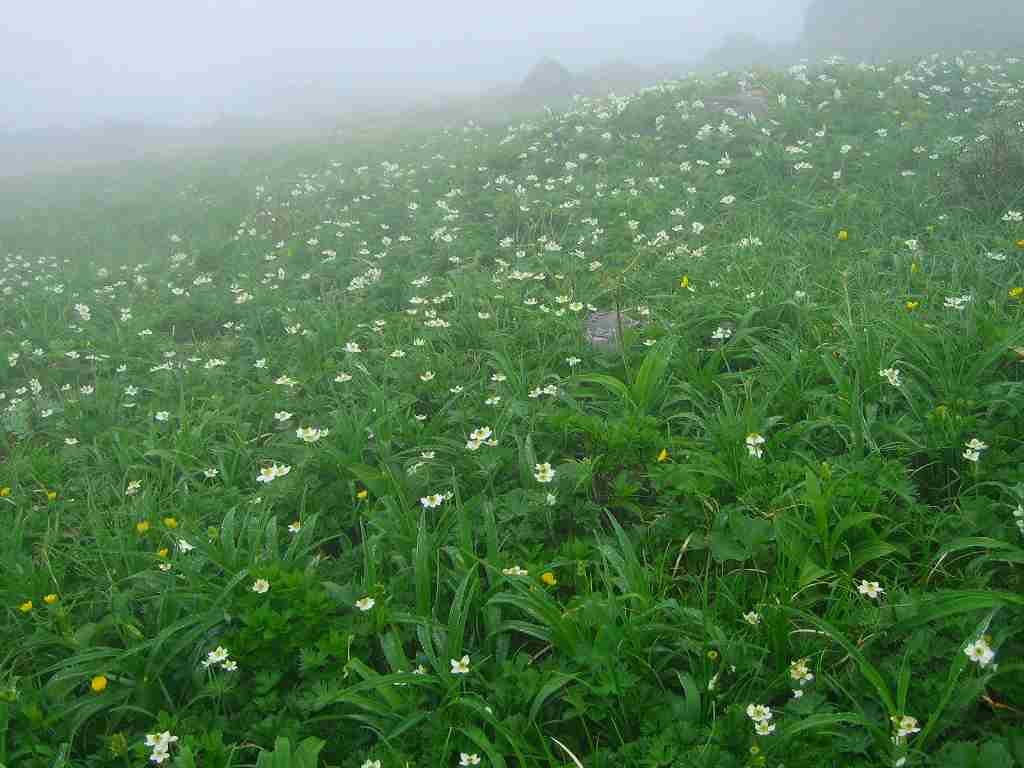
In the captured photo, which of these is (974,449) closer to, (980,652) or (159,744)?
(980,652)

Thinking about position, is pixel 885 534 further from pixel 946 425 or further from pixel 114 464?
pixel 114 464

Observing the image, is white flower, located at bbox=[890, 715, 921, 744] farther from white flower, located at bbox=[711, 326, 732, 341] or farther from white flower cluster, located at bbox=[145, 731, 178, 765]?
white flower, located at bbox=[711, 326, 732, 341]

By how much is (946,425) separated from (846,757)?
1.56 m

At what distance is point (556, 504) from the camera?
302cm

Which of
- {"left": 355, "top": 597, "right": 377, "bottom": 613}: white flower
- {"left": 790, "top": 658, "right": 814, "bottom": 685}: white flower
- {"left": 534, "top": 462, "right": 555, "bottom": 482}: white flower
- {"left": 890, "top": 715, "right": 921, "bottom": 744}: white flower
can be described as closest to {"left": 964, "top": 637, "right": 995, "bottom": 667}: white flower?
{"left": 890, "top": 715, "right": 921, "bottom": 744}: white flower

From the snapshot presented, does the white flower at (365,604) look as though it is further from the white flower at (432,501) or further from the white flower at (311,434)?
the white flower at (311,434)

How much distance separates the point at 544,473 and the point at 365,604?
0.95 meters

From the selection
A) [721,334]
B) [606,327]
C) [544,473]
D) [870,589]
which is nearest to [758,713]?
[870,589]

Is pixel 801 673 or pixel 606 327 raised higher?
pixel 606 327

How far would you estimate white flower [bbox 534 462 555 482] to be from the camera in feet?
10.1

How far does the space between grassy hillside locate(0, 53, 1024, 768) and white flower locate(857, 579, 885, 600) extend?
0.01 m

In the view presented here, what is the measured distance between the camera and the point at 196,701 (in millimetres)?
2449

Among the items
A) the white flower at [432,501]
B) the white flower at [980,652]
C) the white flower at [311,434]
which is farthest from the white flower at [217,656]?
the white flower at [980,652]

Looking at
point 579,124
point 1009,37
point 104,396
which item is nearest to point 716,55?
point 1009,37
